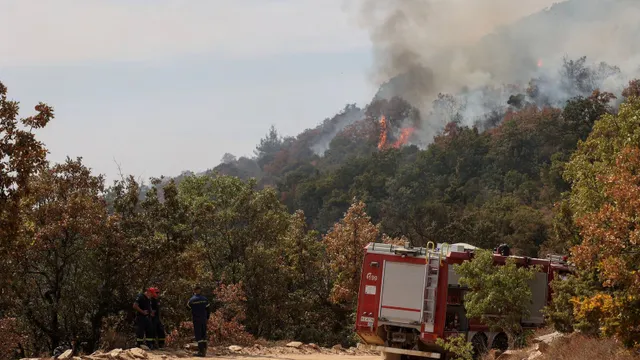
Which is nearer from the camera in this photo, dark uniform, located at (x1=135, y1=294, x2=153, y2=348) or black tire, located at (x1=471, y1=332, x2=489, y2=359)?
dark uniform, located at (x1=135, y1=294, x2=153, y2=348)

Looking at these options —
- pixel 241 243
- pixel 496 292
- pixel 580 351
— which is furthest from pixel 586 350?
pixel 241 243

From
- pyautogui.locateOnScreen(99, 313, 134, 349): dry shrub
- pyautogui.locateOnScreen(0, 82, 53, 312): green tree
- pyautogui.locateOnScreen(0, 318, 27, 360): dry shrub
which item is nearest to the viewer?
pyautogui.locateOnScreen(0, 82, 53, 312): green tree

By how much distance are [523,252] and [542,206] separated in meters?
17.2

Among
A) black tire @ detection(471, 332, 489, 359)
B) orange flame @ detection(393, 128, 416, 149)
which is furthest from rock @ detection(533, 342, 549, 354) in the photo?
orange flame @ detection(393, 128, 416, 149)

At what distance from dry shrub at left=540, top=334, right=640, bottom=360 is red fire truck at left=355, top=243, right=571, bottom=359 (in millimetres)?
3318

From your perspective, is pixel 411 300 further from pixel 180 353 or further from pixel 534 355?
pixel 180 353

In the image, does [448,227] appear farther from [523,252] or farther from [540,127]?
[540,127]

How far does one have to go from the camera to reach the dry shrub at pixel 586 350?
16.4 metres

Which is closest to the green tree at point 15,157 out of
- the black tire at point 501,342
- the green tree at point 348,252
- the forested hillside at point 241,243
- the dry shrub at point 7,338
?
the forested hillside at point 241,243

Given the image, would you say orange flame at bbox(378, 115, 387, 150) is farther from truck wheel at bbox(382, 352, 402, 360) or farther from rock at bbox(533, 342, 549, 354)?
rock at bbox(533, 342, 549, 354)

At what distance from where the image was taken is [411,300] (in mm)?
21234

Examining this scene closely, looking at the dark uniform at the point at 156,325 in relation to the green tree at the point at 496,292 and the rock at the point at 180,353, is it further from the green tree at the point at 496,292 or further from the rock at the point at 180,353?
the green tree at the point at 496,292

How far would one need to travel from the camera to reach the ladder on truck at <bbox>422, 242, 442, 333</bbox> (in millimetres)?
21047

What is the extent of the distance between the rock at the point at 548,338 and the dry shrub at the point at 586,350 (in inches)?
22.5
